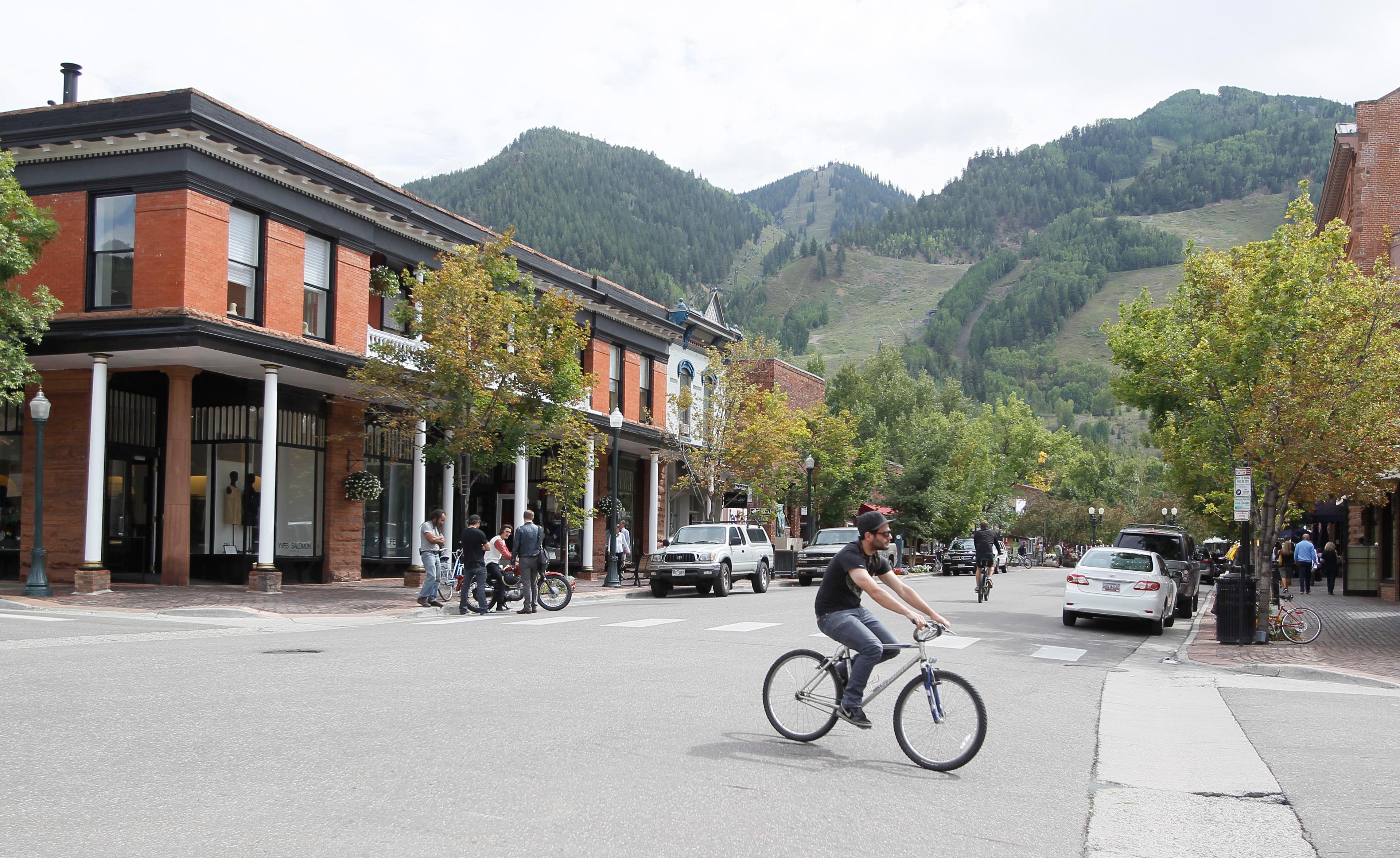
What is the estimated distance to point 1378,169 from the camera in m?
34.5

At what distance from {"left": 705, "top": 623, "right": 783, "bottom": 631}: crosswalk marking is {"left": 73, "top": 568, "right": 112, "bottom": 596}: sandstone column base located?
35.6 ft

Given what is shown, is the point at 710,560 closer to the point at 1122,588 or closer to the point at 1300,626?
the point at 1122,588

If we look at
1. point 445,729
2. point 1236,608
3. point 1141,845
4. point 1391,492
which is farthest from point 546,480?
point 1141,845

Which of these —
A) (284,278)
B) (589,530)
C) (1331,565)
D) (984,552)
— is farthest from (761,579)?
(1331,565)

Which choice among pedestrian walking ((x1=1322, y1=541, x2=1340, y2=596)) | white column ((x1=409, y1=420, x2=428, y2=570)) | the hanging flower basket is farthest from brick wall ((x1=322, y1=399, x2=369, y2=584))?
pedestrian walking ((x1=1322, y1=541, x2=1340, y2=596))

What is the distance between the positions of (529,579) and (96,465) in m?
8.01

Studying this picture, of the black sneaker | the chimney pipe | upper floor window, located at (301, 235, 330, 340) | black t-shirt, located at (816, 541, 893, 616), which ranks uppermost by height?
the chimney pipe

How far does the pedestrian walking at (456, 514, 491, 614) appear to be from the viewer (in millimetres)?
19562

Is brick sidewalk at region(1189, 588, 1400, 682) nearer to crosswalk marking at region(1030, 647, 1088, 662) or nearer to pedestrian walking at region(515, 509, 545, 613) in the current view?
crosswalk marking at region(1030, 647, 1088, 662)

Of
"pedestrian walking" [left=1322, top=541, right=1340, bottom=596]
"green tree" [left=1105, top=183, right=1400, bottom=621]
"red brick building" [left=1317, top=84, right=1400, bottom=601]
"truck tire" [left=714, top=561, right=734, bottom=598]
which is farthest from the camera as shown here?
"pedestrian walking" [left=1322, top=541, right=1340, bottom=596]

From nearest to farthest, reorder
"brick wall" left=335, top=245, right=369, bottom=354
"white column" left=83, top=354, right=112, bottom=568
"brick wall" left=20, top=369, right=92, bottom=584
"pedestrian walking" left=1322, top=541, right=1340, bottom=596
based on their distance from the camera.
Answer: "white column" left=83, top=354, right=112, bottom=568 → "brick wall" left=20, top=369, right=92, bottom=584 → "brick wall" left=335, top=245, right=369, bottom=354 → "pedestrian walking" left=1322, top=541, right=1340, bottom=596

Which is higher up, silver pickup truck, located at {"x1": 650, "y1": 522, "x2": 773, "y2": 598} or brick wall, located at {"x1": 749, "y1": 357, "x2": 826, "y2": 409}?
brick wall, located at {"x1": 749, "y1": 357, "x2": 826, "y2": 409}

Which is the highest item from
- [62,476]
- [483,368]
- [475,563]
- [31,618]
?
[483,368]

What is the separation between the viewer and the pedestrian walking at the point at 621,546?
3009 centimetres
